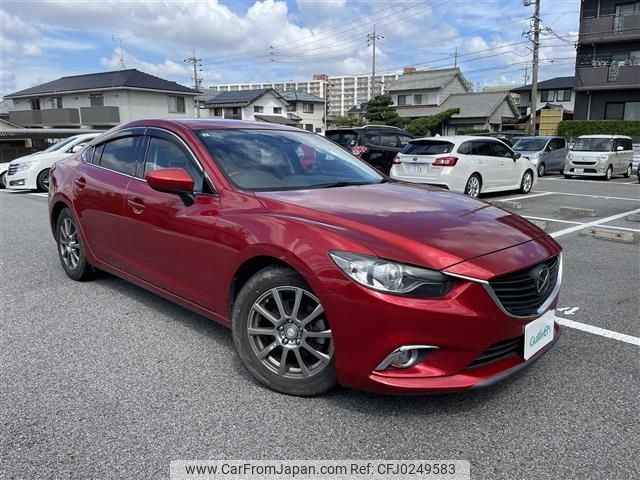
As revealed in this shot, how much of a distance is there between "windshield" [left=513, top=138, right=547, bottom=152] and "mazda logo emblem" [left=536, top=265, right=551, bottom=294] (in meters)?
16.4

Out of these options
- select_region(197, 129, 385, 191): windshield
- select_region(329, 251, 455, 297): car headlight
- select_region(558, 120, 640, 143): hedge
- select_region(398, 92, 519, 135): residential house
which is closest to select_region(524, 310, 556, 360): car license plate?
select_region(329, 251, 455, 297): car headlight

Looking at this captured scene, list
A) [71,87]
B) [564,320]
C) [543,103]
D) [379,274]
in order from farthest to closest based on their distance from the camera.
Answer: [543,103], [71,87], [564,320], [379,274]

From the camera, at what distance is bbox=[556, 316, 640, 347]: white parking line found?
3375 mm

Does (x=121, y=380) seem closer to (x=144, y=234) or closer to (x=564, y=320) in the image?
(x=144, y=234)

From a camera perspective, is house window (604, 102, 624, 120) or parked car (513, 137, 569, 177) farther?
house window (604, 102, 624, 120)

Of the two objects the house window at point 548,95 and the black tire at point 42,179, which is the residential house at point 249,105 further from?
the black tire at point 42,179

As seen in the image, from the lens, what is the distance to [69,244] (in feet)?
15.1

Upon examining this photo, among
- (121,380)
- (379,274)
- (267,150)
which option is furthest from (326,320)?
(267,150)

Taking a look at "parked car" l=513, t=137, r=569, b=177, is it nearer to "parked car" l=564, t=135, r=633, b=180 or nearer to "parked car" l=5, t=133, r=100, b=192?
"parked car" l=564, t=135, r=633, b=180

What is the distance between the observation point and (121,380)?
2.78 metres

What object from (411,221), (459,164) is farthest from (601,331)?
(459,164)

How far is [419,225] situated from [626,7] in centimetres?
3258

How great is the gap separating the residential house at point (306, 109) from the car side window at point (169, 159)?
51290 millimetres

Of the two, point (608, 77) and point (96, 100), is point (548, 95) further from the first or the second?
point (96, 100)
